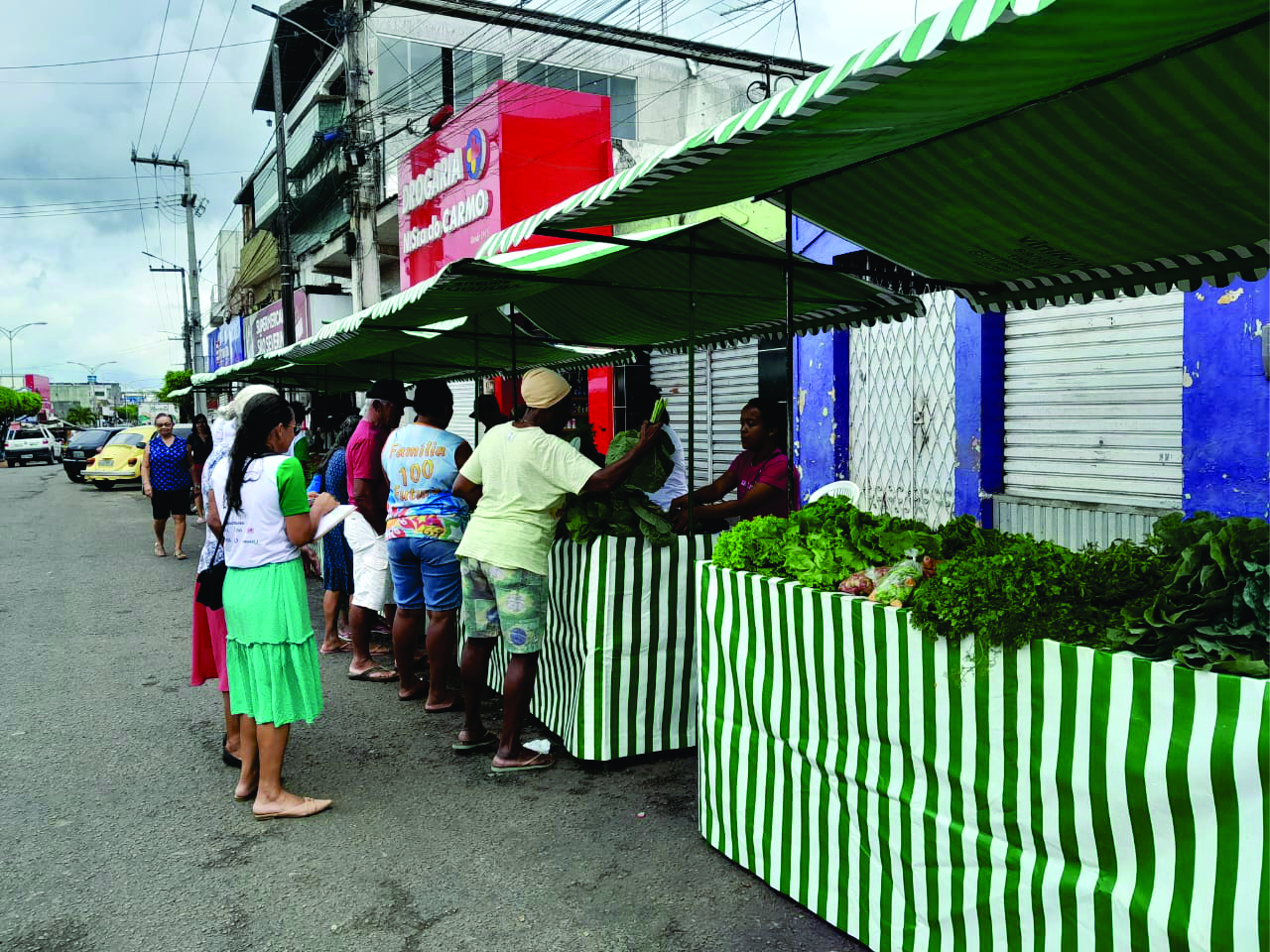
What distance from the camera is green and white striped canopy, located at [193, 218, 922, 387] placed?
4801 millimetres

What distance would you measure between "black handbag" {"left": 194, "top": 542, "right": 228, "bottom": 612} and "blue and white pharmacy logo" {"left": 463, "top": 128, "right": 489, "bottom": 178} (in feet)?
42.2

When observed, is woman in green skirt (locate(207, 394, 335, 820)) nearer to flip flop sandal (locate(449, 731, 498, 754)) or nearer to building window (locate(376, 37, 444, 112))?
flip flop sandal (locate(449, 731, 498, 754))

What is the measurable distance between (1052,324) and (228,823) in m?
6.87

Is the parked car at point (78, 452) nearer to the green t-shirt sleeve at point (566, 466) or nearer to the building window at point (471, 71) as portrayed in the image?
the building window at point (471, 71)

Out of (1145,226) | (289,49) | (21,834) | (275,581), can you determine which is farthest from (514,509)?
(289,49)

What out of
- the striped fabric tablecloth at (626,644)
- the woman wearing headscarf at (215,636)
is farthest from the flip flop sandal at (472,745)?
the woman wearing headscarf at (215,636)

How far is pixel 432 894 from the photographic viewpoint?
3.43m

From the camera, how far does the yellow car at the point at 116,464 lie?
24.1 m

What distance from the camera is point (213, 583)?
13.8 ft

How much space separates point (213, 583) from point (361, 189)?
19608 mm

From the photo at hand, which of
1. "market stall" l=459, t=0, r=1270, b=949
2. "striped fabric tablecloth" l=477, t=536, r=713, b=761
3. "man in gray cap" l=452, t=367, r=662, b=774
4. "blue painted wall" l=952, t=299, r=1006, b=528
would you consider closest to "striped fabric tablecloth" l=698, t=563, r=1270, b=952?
"market stall" l=459, t=0, r=1270, b=949

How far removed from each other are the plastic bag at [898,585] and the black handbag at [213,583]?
2884mm

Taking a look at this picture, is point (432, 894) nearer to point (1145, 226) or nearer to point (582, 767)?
point (582, 767)

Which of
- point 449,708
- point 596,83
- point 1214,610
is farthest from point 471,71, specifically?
point 1214,610
